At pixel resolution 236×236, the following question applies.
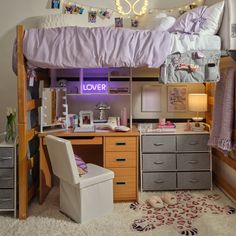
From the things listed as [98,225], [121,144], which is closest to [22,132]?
[121,144]

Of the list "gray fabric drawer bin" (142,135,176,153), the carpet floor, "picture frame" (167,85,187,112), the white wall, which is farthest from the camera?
"picture frame" (167,85,187,112)

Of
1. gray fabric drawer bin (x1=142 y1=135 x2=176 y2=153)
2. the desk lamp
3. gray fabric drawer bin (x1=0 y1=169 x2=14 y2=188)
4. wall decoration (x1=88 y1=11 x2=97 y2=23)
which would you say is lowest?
gray fabric drawer bin (x1=0 y1=169 x2=14 y2=188)

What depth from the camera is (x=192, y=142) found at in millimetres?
3484

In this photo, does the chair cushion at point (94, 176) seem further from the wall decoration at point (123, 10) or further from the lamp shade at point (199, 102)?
the wall decoration at point (123, 10)

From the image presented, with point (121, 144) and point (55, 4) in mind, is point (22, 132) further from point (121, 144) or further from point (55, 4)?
point (55, 4)

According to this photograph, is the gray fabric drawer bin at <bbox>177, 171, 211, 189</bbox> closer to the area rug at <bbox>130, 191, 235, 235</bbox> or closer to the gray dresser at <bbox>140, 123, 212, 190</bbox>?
the gray dresser at <bbox>140, 123, 212, 190</bbox>

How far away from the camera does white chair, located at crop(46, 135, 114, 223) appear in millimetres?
2678

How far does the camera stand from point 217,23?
308 cm

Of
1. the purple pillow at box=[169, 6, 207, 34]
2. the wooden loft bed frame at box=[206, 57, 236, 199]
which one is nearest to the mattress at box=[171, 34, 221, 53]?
the purple pillow at box=[169, 6, 207, 34]

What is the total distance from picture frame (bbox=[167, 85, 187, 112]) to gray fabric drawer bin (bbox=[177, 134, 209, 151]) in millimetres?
513

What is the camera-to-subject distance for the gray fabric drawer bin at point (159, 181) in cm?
347

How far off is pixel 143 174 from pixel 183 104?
1.06 meters

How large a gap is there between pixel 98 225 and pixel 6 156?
1063 millimetres

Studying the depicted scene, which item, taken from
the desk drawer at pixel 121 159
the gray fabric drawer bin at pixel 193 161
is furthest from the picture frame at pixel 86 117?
the gray fabric drawer bin at pixel 193 161
